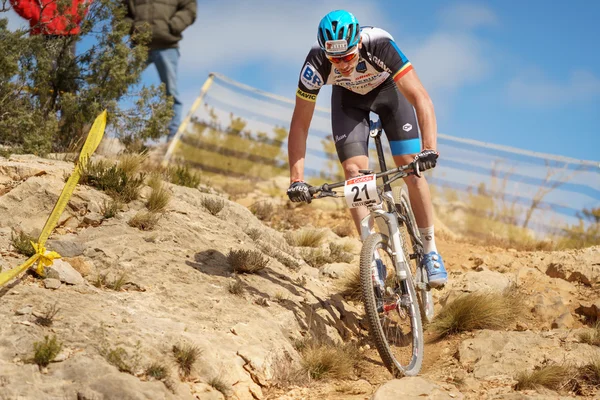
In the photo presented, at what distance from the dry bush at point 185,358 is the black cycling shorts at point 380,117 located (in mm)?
2035

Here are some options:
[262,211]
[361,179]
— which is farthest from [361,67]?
[262,211]

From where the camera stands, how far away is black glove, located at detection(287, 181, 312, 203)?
186 inches

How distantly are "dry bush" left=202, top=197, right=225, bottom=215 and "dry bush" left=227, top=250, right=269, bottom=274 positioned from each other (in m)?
1.34

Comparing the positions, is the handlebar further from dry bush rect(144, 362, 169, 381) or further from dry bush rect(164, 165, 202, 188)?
dry bush rect(164, 165, 202, 188)

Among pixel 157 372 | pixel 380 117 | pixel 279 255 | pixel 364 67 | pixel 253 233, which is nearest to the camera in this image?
pixel 157 372

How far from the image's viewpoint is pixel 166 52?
1027cm

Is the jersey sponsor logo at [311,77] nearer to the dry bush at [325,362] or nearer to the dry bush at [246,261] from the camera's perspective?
the dry bush at [246,261]

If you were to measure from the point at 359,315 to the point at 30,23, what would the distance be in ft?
16.9

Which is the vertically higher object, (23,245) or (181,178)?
(181,178)

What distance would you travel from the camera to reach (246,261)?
5715 millimetres

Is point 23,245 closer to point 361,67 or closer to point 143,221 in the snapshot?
point 143,221

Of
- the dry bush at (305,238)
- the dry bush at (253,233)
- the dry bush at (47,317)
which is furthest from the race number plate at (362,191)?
the dry bush at (305,238)

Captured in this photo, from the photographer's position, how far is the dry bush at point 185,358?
3988mm

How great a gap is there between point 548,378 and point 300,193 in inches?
80.1
